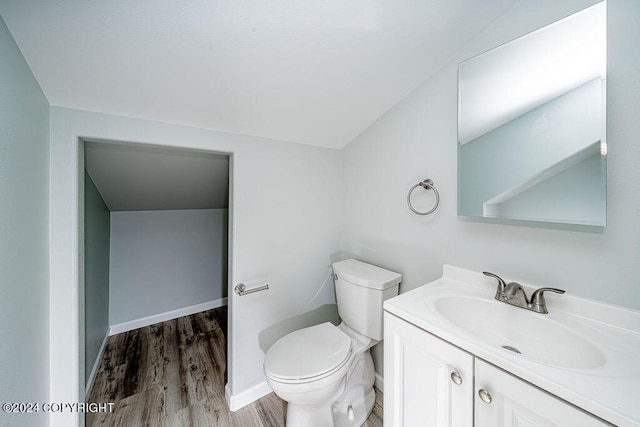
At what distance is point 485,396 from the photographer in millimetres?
674

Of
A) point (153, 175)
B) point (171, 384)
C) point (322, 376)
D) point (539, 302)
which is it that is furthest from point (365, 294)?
point (153, 175)

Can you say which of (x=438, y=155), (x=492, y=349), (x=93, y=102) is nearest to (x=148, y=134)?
(x=93, y=102)

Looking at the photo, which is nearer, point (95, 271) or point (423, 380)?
Answer: point (423, 380)

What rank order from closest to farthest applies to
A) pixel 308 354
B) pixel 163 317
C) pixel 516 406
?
1. pixel 516 406
2. pixel 308 354
3. pixel 163 317

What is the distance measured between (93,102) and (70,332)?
106 cm

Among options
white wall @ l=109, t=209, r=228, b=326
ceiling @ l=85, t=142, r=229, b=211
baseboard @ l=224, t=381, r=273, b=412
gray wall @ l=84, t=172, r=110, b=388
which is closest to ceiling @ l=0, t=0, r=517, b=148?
ceiling @ l=85, t=142, r=229, b=211

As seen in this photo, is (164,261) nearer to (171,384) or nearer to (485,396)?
(171,384)

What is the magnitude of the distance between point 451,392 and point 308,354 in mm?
719

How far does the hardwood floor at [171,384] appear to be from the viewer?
4.65ft

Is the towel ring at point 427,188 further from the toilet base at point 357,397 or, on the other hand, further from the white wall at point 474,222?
the toilet base at point 357,397

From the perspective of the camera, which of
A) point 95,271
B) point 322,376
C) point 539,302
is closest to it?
point 539,302

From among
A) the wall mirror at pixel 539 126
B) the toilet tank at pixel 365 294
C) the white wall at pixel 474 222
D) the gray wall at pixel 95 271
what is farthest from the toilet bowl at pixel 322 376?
the gray wall at pixel 95 271

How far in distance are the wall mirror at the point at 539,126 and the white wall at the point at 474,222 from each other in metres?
0.04

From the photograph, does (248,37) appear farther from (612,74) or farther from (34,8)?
(612,74)
